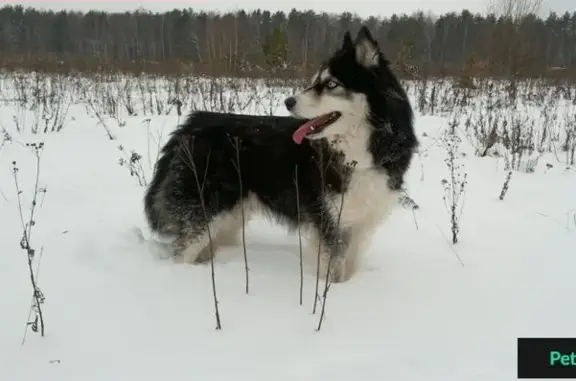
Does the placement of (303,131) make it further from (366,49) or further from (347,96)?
(366,49)

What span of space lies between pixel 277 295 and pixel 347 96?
54.0 inches

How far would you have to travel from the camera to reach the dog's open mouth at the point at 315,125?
10.1ft

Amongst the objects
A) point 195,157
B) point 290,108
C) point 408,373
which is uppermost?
point 290,108

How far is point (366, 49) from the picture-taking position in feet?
10.1

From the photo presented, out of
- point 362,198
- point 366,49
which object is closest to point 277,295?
point 362,198

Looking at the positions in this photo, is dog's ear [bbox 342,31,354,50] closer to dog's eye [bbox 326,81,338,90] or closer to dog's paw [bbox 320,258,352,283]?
dog's eye [bbox 326,81,338,90]

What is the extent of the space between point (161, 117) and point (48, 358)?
7.48 meters

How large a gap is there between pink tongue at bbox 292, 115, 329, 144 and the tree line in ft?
31.4

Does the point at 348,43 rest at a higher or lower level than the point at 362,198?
higher

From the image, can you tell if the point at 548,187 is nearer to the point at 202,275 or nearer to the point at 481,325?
the point at 481,325

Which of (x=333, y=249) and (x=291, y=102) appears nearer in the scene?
(x=291, y=102)

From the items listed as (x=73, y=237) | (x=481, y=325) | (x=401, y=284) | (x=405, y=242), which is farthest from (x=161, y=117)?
(x=481, y=325)

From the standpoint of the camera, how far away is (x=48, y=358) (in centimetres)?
215

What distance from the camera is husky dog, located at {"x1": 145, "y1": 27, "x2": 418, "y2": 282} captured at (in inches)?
121
